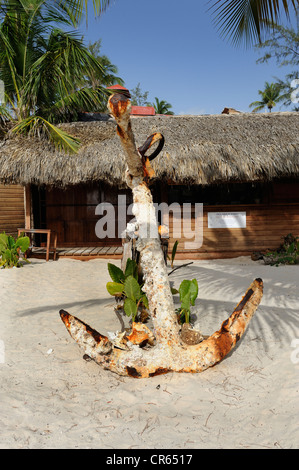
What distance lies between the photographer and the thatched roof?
6.48 metres

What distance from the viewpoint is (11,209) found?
10.0 metres

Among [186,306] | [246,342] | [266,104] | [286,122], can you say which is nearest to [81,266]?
[186,306]

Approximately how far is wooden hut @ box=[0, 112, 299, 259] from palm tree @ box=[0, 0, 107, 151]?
0.67m

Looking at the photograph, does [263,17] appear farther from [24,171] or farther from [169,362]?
[24,171]

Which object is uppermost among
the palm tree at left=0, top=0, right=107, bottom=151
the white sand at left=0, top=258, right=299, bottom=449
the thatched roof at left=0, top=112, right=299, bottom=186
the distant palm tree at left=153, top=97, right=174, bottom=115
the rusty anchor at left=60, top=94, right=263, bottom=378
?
the distant palm tree at left=153, top=97, right=174, bottom=115

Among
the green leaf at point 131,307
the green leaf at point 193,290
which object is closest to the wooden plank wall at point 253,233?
the green leaf at point 193,290

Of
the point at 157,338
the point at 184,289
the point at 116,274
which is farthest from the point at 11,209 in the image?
the point at 157,338

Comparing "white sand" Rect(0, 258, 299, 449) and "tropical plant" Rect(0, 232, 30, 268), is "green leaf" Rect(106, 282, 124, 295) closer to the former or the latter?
"white sand" Rect(0, 258, 299, 449)

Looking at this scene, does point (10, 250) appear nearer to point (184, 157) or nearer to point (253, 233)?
point (184, 157)

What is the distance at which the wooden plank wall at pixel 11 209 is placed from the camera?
9.77 metres

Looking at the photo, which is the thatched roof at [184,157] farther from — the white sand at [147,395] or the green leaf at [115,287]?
the green leaf at [115,287]

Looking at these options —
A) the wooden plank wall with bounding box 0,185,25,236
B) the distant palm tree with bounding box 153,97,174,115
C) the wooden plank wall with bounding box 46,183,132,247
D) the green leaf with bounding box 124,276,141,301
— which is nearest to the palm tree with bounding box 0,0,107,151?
the wooden plank wall with bounding box 46,183,132,247

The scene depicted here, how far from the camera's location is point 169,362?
2.07m
